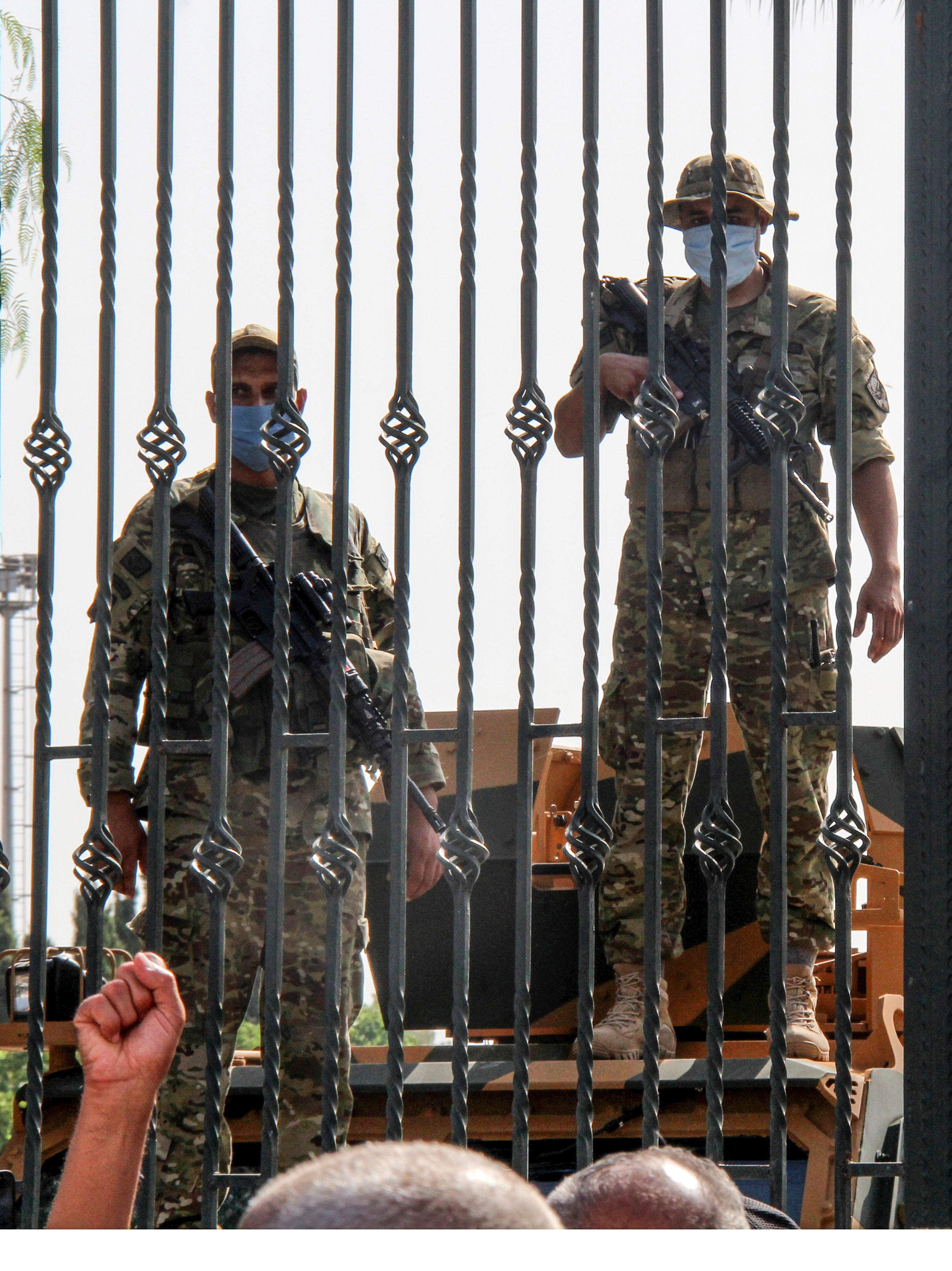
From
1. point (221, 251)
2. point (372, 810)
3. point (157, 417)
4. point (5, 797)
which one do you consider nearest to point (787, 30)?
point (221, 251)

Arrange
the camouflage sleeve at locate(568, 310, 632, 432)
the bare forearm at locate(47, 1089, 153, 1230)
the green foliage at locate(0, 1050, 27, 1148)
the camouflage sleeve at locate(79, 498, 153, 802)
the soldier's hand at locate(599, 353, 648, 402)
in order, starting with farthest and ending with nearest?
the green foliage at locate(0, 1050, 27, 1148), the camouflage sleeve at locate(568, 310, 632, 432), the camouflage sleeve at locate(79, 498, 153, 802), the soldier's hand at locate(599, 353, 648, 402), the bare forearm at locate(47, 1089, 153, 1230)

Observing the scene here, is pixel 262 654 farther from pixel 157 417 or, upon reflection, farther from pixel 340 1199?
pixel 340 1199

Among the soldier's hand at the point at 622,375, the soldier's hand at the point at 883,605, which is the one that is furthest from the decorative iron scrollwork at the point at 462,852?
the soldier's hand at the point at 883,605

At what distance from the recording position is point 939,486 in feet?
8.04

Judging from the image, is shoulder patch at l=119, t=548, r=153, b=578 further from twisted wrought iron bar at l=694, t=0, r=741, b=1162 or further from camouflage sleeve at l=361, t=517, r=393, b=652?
twisted wrought iron bar at l=694, t=0, r=741, b=1162

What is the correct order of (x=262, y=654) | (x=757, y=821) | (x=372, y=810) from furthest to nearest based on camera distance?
1. (x=372, y=810)
2. (x=757, y=821)
3. (x=262, y=654)

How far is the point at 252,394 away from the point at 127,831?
116 cm

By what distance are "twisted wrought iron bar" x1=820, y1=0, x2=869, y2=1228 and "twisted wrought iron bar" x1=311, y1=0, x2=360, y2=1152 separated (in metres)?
0.75

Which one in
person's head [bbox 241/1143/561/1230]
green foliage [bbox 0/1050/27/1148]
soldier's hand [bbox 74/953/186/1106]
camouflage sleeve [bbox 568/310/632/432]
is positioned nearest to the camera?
person's head [bbox 241/1143/561/1230]

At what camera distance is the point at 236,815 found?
4.06 m

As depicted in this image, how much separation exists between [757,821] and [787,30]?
2792 millimetres

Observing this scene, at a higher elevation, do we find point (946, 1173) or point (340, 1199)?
point (340, 1199)

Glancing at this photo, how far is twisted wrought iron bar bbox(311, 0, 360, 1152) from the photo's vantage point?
8.60 ft

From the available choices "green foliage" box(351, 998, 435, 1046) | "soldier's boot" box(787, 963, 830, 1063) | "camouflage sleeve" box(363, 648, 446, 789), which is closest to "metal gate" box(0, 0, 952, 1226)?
"camouflage sleeve" box(363, 648, 446, 789)
